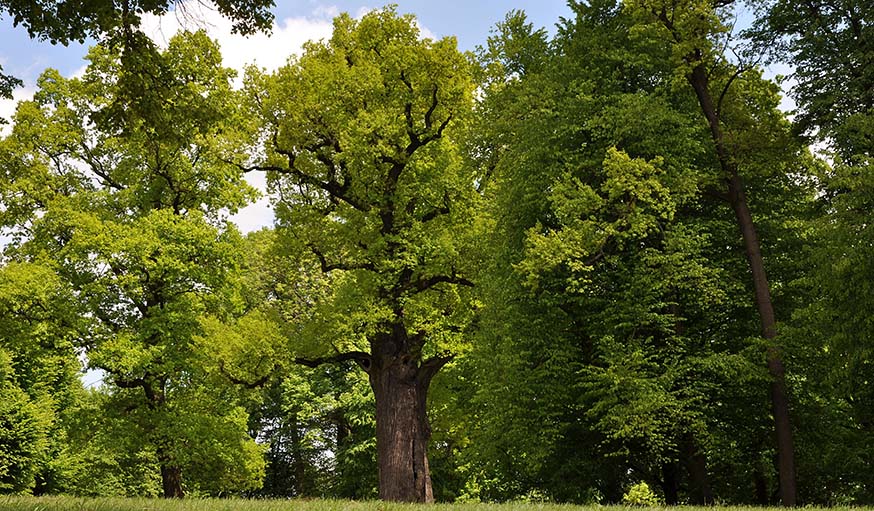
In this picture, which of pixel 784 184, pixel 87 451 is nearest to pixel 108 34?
pixel 784 184

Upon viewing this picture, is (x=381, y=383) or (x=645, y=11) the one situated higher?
(x=645, y=11)

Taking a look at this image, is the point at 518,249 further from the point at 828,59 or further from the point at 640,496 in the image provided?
the point at 828,59

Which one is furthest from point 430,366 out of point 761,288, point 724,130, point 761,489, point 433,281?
point 724,130

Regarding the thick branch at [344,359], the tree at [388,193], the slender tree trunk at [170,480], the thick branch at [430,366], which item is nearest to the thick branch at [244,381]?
the thick branch at [344,359]

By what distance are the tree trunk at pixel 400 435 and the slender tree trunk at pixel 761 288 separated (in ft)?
34.0

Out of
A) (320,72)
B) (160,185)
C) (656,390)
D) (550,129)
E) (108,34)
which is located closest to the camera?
(108,34)

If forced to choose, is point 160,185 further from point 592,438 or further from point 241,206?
point 592,438

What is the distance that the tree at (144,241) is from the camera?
23.5 meters

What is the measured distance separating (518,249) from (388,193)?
474 centimetres

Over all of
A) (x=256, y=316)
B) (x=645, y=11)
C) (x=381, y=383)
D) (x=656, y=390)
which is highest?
(x=645, y=11)

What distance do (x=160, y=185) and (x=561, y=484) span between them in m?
16.0

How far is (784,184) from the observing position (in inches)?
877

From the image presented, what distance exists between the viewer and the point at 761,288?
19.6 meters

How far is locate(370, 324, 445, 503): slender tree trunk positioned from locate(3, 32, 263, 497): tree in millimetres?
5180
